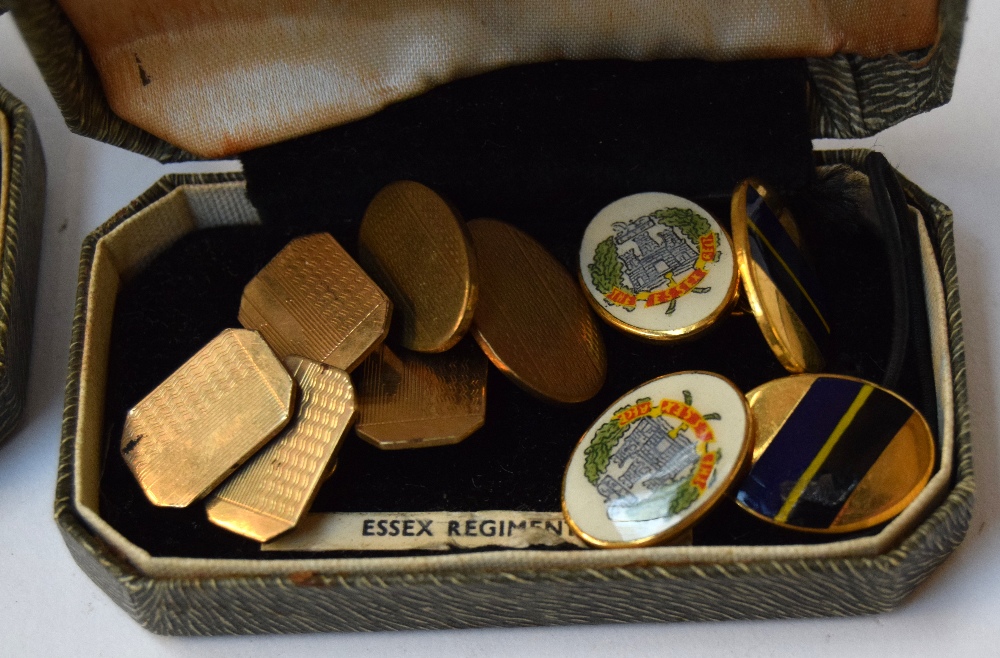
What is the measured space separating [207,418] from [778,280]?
80 centimetres

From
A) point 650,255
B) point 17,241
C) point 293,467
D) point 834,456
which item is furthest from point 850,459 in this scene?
point 17,241

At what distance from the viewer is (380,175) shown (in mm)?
1797

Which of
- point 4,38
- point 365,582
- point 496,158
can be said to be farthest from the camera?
point 4,38

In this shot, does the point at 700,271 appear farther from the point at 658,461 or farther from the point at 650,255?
the point at 658,461

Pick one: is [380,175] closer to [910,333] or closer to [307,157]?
[307,157]

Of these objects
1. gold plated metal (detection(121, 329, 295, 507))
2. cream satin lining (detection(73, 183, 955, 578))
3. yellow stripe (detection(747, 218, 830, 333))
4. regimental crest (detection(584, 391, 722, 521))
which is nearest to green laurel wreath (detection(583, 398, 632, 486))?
regimental crest (detection(584, 391, 722, 521))

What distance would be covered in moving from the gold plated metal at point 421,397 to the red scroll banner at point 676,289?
8.4 inches

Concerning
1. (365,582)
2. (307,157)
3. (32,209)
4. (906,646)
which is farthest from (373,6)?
→ (906,646)

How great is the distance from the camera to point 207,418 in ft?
5.32

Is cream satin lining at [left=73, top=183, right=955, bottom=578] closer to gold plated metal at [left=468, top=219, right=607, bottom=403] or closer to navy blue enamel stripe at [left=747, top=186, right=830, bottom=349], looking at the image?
navy blue enamel stripe at [left=747, top=186, right=830, bottom=349]

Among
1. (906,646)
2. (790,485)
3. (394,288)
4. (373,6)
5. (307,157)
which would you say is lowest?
(906,646)

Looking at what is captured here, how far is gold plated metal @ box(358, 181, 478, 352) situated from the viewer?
63.0 inches

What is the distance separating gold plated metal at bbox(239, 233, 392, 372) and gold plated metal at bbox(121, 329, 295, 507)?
2.2 inches

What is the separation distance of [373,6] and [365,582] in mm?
820
